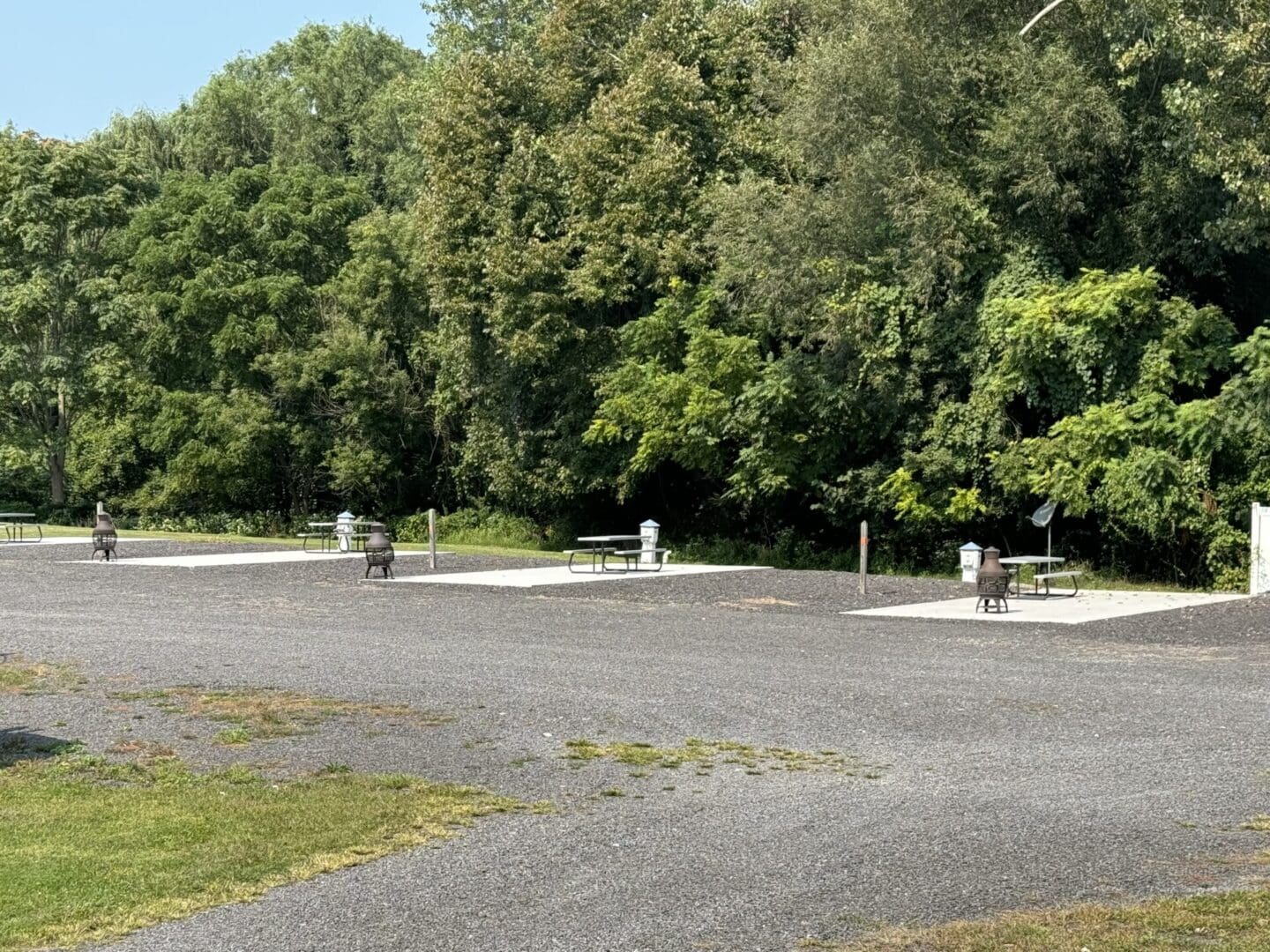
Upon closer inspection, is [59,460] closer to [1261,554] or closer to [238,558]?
[238,558]

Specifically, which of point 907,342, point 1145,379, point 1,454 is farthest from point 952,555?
point 1,454

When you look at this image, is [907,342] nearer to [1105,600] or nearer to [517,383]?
[1105,600]

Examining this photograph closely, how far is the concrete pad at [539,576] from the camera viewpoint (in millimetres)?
24359

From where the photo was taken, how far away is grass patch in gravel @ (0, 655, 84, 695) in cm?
1257

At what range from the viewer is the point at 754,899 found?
21.4 feet

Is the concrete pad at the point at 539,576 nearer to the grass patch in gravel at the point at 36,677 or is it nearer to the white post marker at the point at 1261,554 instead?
the white post marker at the point at 1261,554

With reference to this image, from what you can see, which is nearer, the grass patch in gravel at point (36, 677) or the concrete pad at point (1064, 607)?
the grass patch in gravel at point (36, 677)

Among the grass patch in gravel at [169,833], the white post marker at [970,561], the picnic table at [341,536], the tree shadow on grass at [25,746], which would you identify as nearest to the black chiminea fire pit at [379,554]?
the picnic table at [341,536]

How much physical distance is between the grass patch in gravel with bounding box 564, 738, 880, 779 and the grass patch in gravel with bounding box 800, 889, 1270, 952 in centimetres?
308

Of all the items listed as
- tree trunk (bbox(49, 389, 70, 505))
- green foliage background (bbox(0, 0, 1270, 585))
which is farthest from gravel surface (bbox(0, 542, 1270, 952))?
tree trunk (bbox(49, 389, 70, 505))

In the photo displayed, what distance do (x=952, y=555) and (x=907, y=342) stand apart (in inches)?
222

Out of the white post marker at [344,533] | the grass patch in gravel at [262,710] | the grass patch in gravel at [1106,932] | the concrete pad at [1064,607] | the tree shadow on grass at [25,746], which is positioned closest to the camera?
the grass patch in gravel at [1106,932]

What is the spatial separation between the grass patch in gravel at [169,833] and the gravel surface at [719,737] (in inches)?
10.7

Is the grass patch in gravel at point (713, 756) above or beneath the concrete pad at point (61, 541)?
beneath
